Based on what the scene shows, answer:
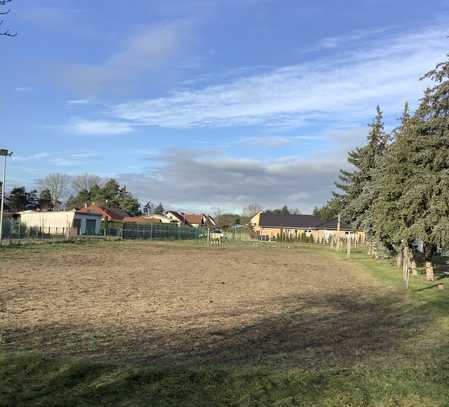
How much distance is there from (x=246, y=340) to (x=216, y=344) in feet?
2.29

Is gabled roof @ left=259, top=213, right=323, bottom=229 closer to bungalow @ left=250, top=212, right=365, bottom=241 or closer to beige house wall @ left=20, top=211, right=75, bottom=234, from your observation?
bungalow @ left=250, top=212, right=365, bottom=241

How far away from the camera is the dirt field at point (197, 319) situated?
761 cm

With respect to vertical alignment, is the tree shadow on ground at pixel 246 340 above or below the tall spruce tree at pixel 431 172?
below

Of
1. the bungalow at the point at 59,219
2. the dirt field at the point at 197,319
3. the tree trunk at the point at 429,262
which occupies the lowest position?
the dirt field at the point at 197,319

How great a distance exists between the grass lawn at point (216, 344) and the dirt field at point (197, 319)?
30 millimetres

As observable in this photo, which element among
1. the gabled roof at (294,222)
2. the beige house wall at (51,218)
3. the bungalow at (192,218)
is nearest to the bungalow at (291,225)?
the gabled roof at (294,222)

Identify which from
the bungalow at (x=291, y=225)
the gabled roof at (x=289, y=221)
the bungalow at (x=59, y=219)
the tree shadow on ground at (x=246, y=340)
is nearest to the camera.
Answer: the tree shadow on ground at (x=246, y=340)

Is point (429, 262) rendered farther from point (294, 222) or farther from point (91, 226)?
point (294, 222)

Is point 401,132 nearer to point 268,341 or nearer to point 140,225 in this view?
point 268,341

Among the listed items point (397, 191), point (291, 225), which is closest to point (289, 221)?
point (291, 225)

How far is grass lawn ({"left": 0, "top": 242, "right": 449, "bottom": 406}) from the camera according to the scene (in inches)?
200

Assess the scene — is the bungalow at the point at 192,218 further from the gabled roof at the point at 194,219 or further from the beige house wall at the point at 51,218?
the beige house wall at the point at 51,218

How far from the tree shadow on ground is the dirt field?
0.05ft

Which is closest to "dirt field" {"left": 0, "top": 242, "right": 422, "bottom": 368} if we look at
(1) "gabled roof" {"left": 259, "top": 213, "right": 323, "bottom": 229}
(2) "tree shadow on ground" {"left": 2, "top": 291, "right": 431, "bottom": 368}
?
(2) "tree shadow on ground" {"left": 2, "top": 291, "right": 431, "bottom": 368}
